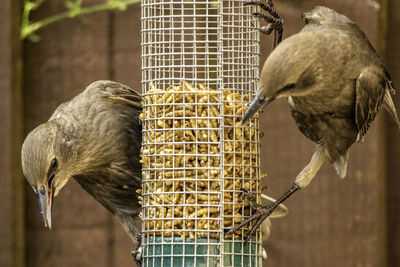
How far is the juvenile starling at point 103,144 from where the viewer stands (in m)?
7.11

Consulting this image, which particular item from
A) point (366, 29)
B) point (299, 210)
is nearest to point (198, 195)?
point (299, 210)

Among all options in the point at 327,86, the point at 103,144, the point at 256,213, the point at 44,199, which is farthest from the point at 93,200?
the point at 327,86

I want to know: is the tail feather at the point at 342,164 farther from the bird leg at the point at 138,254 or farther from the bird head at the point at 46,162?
the bird head at the point at 46,162

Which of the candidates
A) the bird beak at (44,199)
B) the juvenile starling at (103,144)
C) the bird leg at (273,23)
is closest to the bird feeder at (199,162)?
the bird leg at (273,23)

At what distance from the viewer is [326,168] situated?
23.4 feet

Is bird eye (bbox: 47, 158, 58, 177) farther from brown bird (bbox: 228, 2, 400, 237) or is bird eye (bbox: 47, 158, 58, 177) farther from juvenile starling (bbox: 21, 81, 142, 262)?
brown bird (bbox: 228, 2, 400, 237)

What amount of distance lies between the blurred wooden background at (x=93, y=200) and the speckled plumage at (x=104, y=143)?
5.1 inches

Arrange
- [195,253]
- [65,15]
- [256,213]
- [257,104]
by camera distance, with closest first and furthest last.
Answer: [257,104] < [195,253] < [256,213] < [65,15]

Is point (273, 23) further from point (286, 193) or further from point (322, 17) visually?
point (286, 193)

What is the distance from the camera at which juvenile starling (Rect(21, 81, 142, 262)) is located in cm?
711

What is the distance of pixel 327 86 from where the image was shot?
6516 mm

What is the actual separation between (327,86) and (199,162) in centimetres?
75

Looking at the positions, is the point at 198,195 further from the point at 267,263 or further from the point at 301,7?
the point at 301,7

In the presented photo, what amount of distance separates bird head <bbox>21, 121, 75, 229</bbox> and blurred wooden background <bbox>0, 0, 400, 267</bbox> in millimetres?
418
